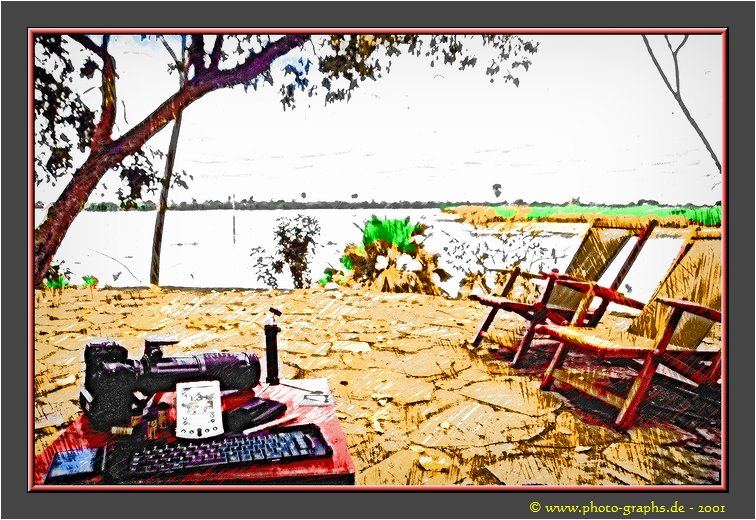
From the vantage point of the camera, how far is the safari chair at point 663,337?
9.36 feet

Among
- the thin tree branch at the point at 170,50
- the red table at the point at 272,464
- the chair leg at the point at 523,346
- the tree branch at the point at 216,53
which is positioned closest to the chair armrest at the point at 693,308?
the chair leg at the point at 523,346

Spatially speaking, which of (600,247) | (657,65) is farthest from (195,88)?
(657,65)

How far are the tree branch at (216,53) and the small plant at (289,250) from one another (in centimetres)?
85

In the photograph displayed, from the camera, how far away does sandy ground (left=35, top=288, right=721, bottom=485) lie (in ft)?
9.41

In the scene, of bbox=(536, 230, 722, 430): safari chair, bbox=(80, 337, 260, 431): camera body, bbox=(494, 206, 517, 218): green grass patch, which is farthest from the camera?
bbox=(494, 206, 517, 218): green grass patch

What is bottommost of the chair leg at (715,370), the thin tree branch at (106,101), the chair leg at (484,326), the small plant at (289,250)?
the chair leg at (715,370)

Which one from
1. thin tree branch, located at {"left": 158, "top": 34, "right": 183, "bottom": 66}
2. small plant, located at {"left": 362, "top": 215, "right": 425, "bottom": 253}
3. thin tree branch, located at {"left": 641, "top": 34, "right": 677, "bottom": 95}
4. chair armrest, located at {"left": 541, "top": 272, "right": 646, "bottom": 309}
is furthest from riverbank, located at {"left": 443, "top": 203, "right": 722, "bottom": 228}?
thin tree branch, located at {"left": 158, "top": 34, "right": 183, "bottom": 66}

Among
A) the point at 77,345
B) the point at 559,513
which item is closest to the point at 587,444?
the point at 559,513

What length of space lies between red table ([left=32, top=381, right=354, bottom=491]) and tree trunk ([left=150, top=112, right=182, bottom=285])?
0.68 meters

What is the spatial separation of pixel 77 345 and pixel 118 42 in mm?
1578

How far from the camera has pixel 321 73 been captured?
293cm

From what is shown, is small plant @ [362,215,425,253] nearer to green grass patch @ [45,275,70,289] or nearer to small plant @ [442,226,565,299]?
small plant @ [442,226,565,299]

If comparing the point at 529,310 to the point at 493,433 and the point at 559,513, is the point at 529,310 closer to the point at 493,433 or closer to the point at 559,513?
the point at 493,433

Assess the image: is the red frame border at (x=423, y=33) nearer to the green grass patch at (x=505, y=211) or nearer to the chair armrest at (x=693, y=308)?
the chair armrest at (x=693, y=308)
